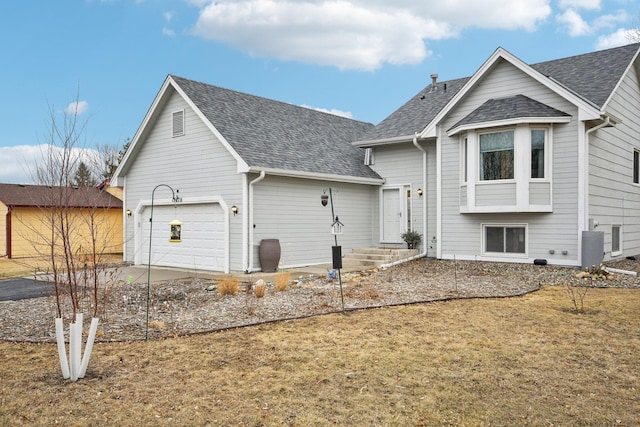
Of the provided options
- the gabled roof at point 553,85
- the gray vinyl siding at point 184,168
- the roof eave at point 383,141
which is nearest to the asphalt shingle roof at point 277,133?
the gray vinyl siding at point 184,168

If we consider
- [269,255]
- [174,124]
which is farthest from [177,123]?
[269,255]

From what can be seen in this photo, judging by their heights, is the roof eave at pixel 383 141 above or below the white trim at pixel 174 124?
below

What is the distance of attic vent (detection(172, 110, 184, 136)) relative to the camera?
1568cm

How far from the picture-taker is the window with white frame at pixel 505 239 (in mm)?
14016

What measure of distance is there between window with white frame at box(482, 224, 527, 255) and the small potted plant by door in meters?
2.34

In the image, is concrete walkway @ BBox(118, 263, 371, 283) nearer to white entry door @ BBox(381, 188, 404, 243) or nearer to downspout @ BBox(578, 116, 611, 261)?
white entry door @ BBox(381, 188, 404, 243)

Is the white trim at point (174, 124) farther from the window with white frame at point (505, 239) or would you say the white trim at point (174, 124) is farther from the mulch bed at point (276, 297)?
the window with white frame at point (505, 239)

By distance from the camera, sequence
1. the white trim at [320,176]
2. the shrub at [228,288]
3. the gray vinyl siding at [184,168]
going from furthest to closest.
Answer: the gray vinyl siding at [184,168] → the white trim at [320,176] → the shrub at [228,288]

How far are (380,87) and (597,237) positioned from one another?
32.6ft

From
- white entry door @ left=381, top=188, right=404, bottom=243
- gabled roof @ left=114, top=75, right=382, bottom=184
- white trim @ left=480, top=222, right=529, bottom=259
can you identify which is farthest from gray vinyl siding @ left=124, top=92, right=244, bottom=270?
white trim @ left=480, top=222, right=529, bottom=259

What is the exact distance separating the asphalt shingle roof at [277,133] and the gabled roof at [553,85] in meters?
1.29

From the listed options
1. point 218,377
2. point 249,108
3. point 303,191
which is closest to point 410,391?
point 218,377

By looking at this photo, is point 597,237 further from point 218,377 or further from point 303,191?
point 218,377

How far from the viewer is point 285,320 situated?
294 inches
